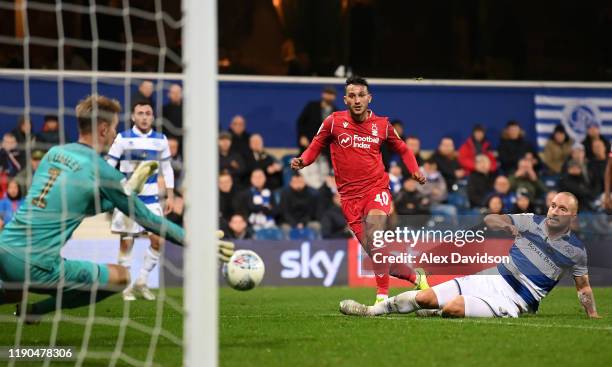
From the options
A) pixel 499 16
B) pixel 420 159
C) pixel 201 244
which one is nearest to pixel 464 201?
pixel 420 159

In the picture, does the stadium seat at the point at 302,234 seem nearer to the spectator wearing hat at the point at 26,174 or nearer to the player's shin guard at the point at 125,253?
the spectator wearing hat at the point at 26,174

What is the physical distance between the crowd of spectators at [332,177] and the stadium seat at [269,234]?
0.02 metres

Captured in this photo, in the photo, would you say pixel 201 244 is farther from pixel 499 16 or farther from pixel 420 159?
pixel 499 16

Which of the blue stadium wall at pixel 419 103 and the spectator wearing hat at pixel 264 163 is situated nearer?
the spectator wearing hat at pixel 264 163

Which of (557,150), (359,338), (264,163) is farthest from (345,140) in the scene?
(557,150)

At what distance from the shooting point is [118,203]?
7.98 meters

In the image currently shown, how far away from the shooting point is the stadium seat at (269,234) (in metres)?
17.0

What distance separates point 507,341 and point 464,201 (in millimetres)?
9737

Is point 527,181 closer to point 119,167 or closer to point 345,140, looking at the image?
point 345,140

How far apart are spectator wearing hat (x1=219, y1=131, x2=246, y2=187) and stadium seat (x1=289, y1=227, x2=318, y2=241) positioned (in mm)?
1261

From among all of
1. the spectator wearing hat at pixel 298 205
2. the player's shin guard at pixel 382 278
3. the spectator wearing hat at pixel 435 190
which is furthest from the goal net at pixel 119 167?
the spectator wearing hat at pixel 435 190

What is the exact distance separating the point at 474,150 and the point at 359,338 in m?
10.5

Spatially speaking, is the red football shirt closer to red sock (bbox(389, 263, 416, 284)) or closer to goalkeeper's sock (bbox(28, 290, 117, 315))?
red sock (bbox(389, 263, 416, 284))

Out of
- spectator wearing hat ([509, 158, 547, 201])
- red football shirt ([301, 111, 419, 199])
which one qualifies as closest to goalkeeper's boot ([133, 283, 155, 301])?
red football shirt ([301, 111, 419, 199])
